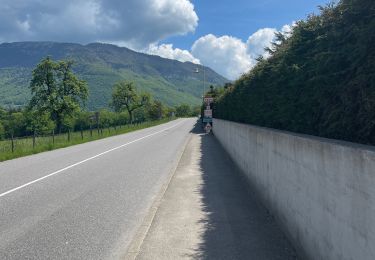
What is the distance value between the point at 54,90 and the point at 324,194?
2698 inches

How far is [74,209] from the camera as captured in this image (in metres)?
8.63

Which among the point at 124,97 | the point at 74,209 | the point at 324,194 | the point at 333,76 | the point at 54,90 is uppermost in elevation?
the point at 54,90

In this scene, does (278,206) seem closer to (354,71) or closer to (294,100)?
(294,100)

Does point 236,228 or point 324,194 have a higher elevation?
point 324,194

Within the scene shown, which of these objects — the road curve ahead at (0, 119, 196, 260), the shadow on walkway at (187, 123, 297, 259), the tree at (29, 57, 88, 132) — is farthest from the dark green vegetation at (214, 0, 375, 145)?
the tree at (29, 57, 88, 132)

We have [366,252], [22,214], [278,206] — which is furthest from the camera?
[22,214]

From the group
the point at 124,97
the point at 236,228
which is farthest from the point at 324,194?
the point at 124,97

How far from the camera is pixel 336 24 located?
569cm

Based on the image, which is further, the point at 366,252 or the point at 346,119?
the point at 346,119

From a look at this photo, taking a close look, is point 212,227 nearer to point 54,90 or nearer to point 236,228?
point 236,228

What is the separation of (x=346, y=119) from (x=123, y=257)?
3.29 m

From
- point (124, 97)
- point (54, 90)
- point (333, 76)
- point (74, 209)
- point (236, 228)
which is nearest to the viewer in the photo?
point (333, 76)

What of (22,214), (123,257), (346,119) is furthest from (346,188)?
(22,214)

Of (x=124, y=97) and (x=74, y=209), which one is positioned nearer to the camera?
(x=74, y=209)
